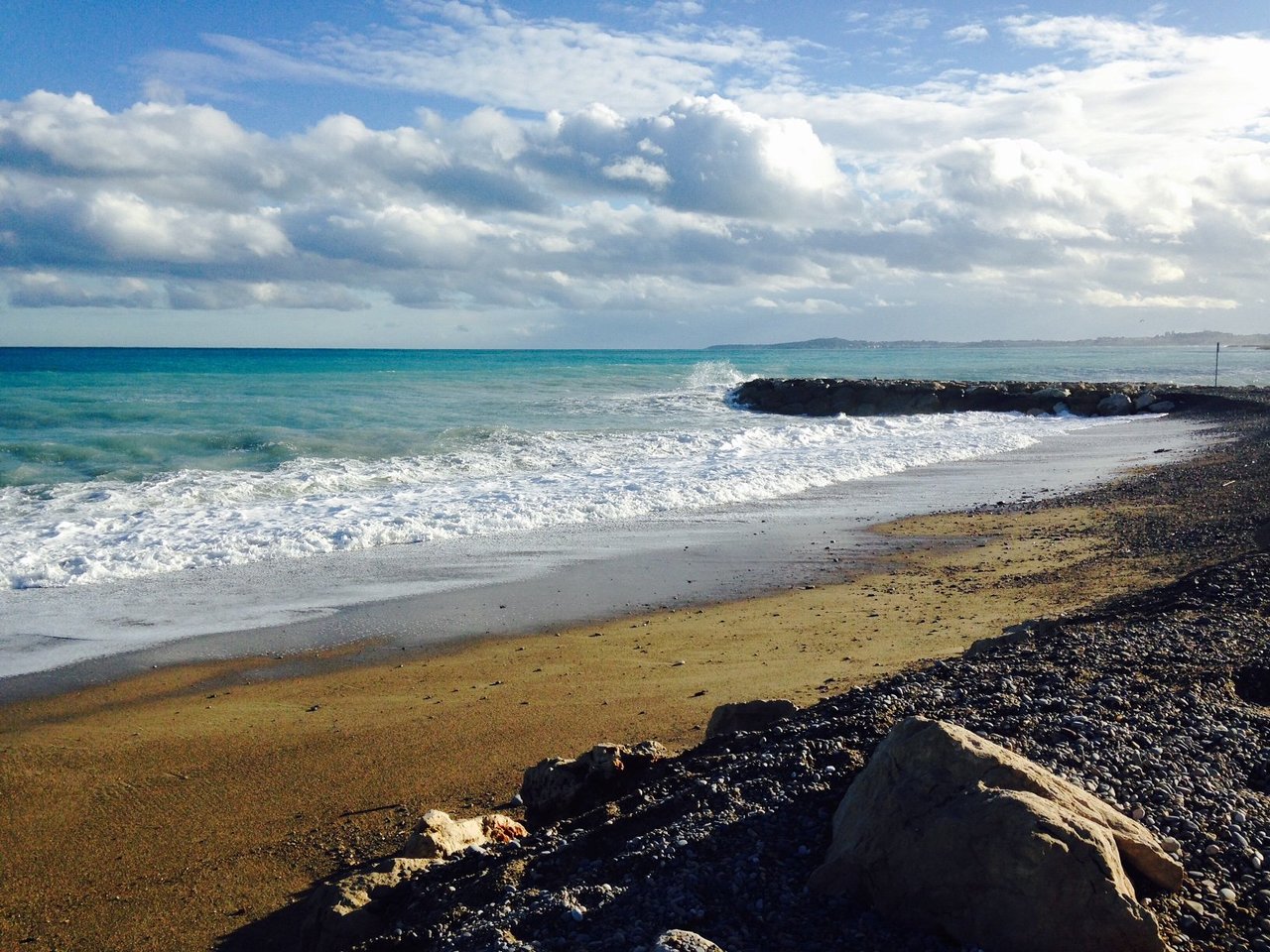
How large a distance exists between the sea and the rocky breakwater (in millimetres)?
2511

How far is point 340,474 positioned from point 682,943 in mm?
14819

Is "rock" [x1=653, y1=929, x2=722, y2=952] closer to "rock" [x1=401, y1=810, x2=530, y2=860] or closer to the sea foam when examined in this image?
"rock" [x1=401, y1=810, x2=530, y2=860]

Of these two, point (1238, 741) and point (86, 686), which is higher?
point (1238, 741)

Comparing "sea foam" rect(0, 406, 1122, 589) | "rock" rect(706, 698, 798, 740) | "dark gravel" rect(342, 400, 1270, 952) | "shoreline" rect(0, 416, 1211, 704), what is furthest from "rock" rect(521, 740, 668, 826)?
"sea foam" rect(0, 406, 1122, 589)

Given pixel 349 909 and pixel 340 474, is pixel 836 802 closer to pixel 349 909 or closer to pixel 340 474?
pixel 349 909

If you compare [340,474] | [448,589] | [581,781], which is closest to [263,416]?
[340,474]

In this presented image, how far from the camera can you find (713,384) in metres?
52.2

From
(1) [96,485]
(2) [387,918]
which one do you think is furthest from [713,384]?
(2) [387,918]

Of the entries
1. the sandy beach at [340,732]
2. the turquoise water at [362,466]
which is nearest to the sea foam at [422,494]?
the turquoise water at [362,466]

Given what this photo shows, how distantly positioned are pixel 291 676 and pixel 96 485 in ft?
35.6

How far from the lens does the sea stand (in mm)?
10078

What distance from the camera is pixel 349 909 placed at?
360 centimetres

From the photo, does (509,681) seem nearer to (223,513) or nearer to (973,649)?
(973,649)

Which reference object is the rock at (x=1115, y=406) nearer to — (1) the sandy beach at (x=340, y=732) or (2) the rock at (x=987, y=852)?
(1) the sandy beach at (x=340, y=732)
